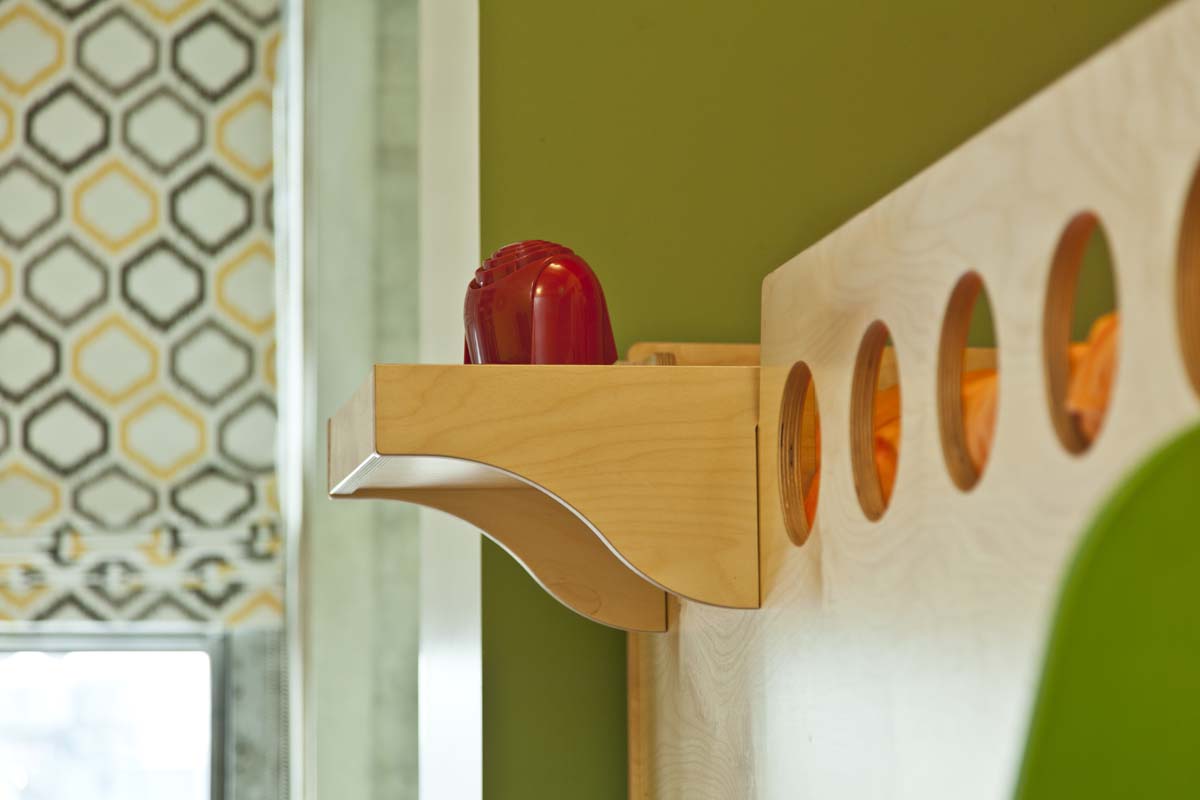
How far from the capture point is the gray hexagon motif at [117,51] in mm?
2037

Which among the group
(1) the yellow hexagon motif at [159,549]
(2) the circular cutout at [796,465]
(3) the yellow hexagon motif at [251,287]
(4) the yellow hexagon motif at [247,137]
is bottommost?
(1) the yellow hexagon motif at [159,549]

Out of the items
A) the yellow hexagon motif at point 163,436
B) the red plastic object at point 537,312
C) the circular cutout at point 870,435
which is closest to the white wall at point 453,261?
the red plastic object at point 537,312

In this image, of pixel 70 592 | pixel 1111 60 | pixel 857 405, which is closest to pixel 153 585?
pixel 70 592

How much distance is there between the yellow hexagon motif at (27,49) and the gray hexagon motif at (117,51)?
0.04m

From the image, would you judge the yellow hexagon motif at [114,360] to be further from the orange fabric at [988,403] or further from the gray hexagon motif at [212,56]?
the orange fabric at [988,403]

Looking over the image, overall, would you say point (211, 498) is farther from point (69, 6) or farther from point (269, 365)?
point (69, 6)

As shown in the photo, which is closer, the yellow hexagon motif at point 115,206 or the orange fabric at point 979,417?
the orange fabric at point 979,417

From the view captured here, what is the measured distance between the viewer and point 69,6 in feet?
6.70

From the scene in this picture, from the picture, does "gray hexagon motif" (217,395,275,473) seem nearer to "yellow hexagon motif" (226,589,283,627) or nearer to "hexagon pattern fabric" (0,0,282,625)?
"hexagon pattern fabric" (0,0,282,625)

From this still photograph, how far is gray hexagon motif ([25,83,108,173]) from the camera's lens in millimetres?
2018

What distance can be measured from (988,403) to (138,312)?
5.84 feet

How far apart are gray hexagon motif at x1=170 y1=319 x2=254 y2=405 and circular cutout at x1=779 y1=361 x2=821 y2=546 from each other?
58.3 inches

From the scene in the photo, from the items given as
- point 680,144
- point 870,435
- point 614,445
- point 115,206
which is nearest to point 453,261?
point 680,144

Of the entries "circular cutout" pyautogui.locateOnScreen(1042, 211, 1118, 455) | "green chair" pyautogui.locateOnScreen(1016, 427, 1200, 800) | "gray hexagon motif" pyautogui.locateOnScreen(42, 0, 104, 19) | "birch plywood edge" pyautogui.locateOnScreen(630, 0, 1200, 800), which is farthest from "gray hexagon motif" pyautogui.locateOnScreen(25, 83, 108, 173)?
"green chair" pyautogui.locateOnScreen(1016, 427, 1200, 800)
